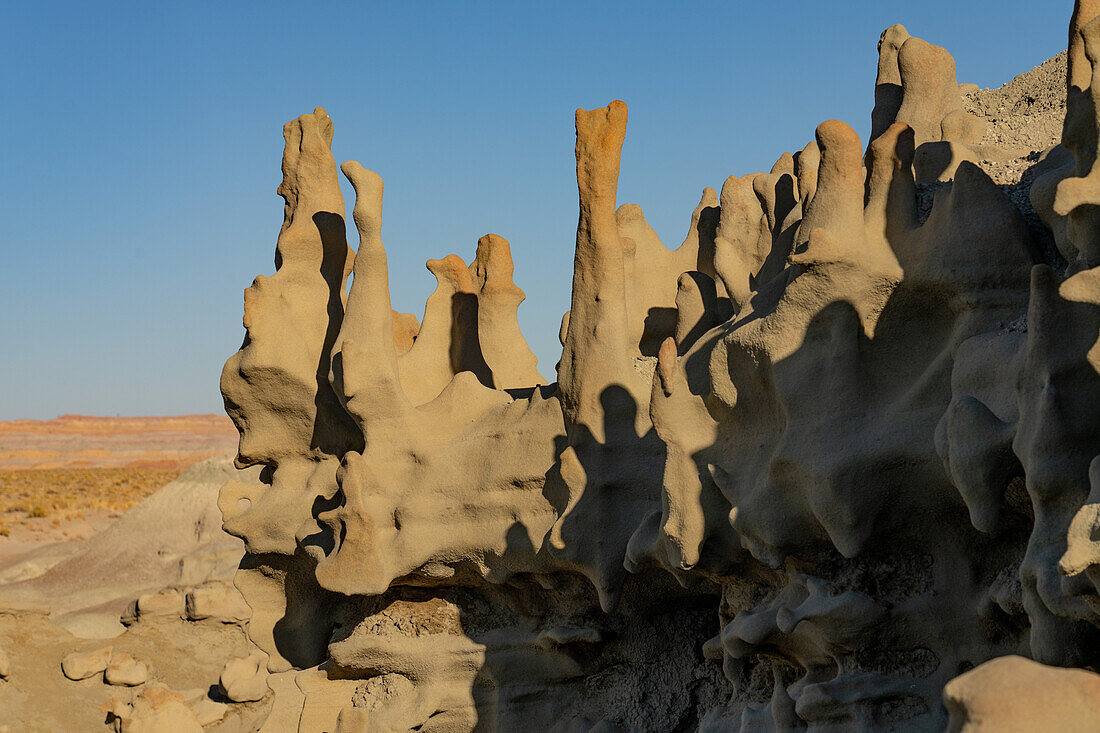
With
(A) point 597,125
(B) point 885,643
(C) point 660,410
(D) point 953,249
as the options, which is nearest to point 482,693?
(C) point 660,410

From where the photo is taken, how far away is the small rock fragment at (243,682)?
7449 millimetres

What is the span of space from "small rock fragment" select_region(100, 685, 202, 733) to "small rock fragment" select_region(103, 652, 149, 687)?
125 centimetres

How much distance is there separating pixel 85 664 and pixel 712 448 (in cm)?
661

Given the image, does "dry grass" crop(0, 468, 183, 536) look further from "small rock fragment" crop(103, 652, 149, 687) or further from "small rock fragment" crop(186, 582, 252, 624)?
"small rock fragment" crop(103, 652, 149, 687)

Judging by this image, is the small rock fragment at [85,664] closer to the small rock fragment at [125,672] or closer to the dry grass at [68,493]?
the small rock fragment at [125,672]

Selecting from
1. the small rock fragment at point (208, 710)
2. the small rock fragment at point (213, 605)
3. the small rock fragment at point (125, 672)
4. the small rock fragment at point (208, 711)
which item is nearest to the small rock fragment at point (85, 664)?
the small rock fragment at point (125, 672)

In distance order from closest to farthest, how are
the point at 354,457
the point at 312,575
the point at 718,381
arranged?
the point at 718,381, the point at 354,457, the point at 312,575

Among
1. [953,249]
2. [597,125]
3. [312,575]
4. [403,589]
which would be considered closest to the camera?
[953,249]

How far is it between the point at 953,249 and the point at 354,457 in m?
2.76

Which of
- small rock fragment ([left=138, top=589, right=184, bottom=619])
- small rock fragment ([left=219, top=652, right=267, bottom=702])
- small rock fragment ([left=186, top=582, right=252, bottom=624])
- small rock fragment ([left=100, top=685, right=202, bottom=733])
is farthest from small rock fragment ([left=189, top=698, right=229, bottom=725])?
small rock fragment ([left=138, top=589, right=184, bottom=619])

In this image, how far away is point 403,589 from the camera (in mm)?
4984

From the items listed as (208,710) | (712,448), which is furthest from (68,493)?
(712,448)

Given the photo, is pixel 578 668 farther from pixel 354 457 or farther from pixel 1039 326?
pixel 1039 326

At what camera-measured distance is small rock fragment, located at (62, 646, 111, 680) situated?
26.6 ft
